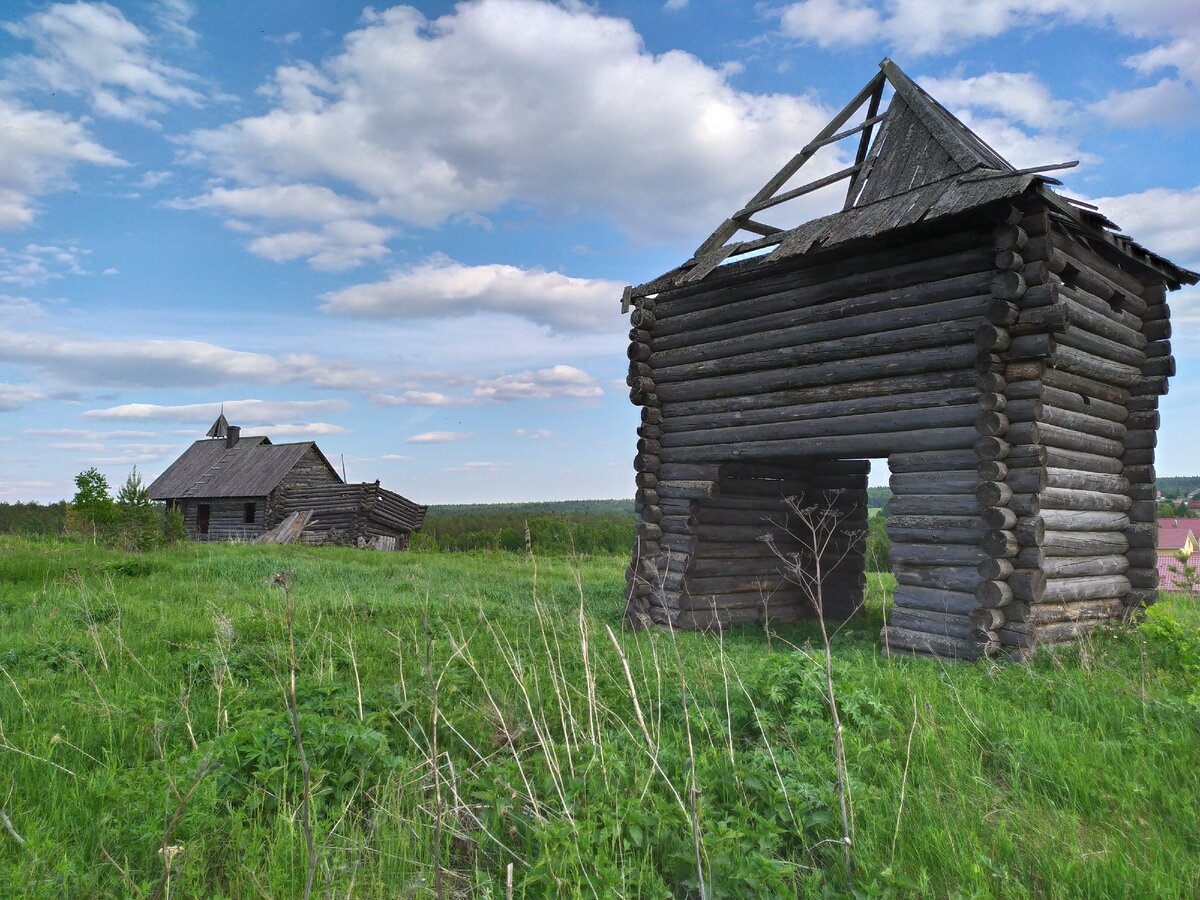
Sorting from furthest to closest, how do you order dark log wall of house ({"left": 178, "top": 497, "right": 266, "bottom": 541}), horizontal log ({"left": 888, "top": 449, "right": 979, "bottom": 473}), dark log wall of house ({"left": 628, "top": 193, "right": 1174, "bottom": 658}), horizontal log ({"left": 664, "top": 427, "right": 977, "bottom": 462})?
dark log wall of house ({"left": 178, "top": 497, "right": 266, "bottom": 541})
horizontal log ({"left": 664, "top": 427, "right": 977, "bottom": 462})
horizontal log ({"left": 888, "top": 449, "right": 979, "bottom": 473})
dark log wall of house ({"left": 628, "top": 193, "right": 1174, "bottom": 658})

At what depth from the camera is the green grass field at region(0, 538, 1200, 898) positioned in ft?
11.5

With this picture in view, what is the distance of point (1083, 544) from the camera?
951cm

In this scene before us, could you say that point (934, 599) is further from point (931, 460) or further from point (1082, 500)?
point (1082, 500)

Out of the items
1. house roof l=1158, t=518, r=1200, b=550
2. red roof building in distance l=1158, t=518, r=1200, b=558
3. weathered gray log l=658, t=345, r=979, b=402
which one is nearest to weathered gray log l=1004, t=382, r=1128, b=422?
weathered gray log l=658, t=345, r=979, b=402

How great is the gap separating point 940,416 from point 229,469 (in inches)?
1419

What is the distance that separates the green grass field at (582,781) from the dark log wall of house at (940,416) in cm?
180

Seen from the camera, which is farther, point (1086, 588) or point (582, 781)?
point (1086, 588)

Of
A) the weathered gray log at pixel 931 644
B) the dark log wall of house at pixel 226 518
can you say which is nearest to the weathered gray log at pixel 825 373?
the weathered gray log at pixel 931 644

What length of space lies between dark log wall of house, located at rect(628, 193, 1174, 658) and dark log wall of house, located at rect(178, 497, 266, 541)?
27.7 metres

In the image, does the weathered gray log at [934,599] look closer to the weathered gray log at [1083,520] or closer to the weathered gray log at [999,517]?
the weathered gray log at [999,517]

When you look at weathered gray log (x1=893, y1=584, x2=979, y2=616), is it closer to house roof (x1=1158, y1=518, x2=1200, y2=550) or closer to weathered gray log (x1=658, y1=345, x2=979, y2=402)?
weathered gray log (x1=658, y1=345, x2=979, y2=402)

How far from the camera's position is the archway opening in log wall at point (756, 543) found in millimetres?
11578

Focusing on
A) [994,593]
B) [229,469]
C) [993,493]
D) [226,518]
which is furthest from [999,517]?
[229,469]

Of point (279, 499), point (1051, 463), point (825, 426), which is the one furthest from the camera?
point (279, 499)
